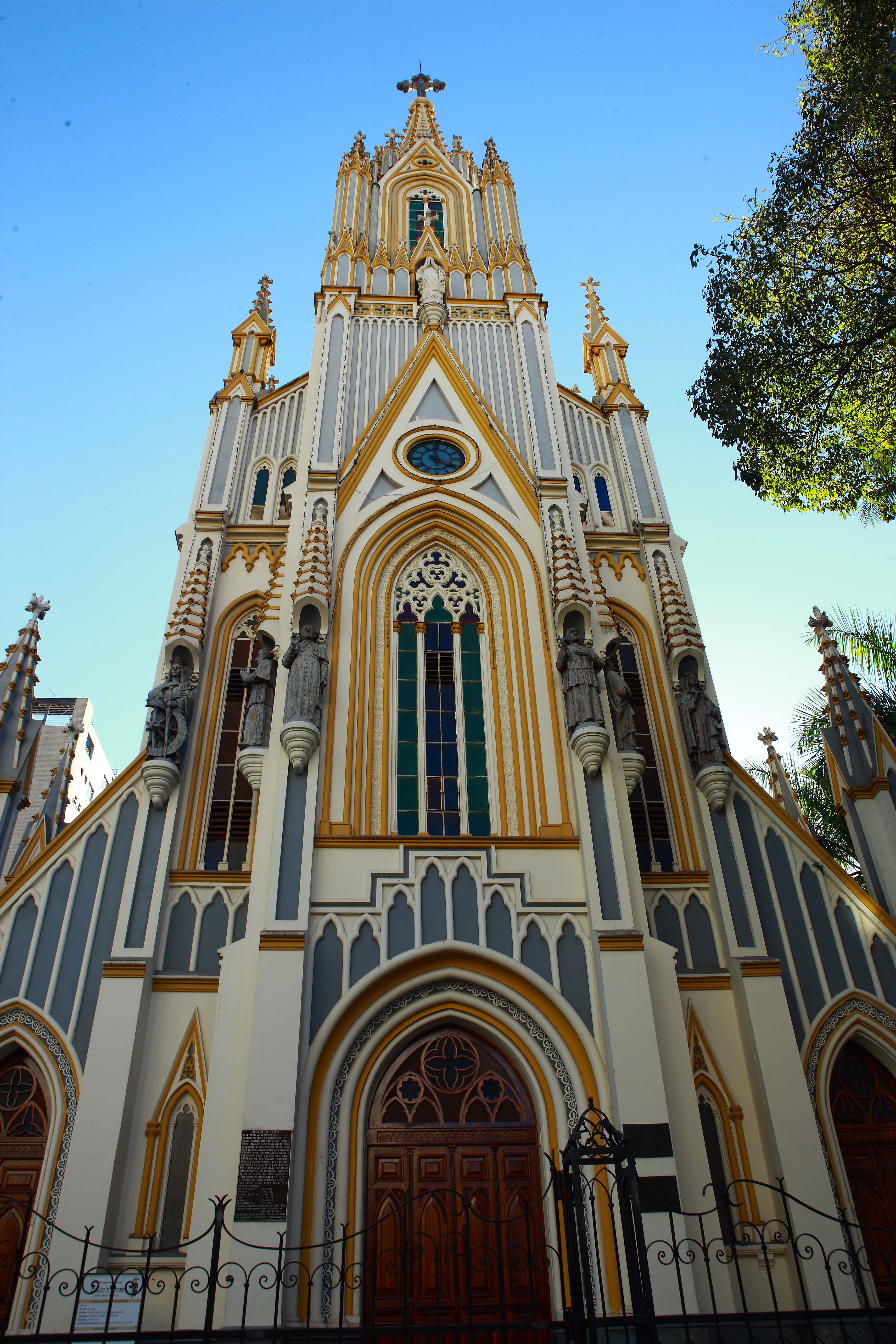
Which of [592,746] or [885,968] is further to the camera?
[592,746]

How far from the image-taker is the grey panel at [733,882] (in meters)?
13.4

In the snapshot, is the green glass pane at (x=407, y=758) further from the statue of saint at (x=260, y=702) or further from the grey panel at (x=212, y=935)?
the grey panel at (x=212, y=935)

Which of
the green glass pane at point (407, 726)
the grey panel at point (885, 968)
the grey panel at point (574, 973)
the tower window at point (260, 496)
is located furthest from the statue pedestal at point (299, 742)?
the grey panel at point (885, 968)

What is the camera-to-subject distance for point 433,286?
21.4 m

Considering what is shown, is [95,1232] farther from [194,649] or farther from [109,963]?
[194,649]

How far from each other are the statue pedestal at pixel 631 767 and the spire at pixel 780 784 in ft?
8.15

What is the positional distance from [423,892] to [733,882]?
442 cm

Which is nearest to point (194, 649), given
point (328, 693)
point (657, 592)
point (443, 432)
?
point (328, 693)

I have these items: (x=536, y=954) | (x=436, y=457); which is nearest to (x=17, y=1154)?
(x=536, y=954)

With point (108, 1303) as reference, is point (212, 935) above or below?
above

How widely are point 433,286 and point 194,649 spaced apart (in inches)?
405

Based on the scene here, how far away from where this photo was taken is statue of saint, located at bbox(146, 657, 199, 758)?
14.4 metres

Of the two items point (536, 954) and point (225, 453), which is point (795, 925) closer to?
point (536, 954)

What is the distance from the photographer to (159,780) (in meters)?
14.1
